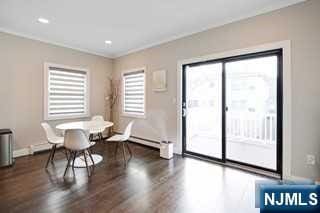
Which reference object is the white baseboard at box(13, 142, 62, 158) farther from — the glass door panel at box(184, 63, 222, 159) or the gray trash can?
the glass door panel at box(184, 63, 222, 159)

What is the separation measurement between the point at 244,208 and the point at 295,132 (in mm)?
1357

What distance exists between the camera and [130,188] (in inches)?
91.8

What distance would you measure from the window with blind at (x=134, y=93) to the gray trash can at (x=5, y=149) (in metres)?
2.64

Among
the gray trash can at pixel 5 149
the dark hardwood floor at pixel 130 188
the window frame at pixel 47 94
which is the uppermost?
the window frame at pixel 47 94

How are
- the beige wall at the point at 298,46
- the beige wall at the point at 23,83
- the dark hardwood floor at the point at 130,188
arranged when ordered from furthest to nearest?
the beige wall at the point at 23,83 → the beige wall at the point at 298,46 → the dark hardwood floor at the point at 130,188

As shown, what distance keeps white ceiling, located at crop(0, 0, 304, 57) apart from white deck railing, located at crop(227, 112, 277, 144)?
5.80 ft

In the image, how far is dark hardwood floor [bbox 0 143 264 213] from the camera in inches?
75.5

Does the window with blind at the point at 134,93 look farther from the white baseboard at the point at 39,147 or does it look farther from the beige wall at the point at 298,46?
the white baseboard at the point at 39,147

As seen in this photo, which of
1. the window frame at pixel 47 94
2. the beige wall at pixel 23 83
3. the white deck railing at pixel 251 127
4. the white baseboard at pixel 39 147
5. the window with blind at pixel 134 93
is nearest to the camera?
Result: the white deck railing at pixel 251 127

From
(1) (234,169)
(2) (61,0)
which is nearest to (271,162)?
(1) (234,169)

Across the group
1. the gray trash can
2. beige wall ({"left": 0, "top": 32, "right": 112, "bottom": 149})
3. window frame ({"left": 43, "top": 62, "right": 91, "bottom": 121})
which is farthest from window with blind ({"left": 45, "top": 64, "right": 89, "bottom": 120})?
the gray trash can

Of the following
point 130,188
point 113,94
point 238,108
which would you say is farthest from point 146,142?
point 238,108

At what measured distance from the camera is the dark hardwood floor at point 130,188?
1919 millimetres

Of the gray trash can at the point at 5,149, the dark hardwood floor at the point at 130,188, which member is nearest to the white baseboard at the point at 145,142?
the dark hardwood floor at the point at 130,188
